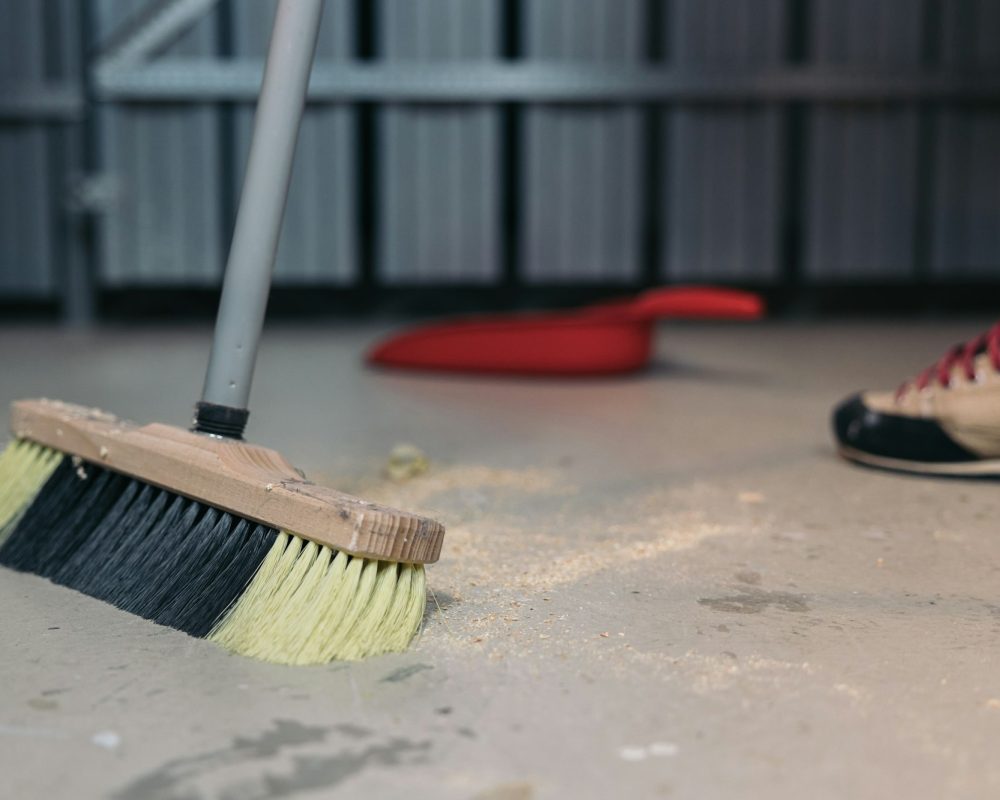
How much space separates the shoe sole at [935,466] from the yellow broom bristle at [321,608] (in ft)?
2.77

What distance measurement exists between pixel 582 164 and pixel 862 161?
901mm

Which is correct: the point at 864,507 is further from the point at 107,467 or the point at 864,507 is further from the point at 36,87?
the point at 36,87

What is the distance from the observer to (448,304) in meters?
3.82

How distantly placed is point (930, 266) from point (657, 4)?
1.21 m

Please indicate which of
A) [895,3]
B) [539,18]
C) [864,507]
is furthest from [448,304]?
[864,507]

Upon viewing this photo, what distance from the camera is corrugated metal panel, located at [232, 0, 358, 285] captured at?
3.59 m

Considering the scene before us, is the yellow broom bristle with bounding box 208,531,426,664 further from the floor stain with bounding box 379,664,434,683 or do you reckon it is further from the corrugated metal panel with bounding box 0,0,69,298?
the corrugated metal panel with bounding box 0,0,69,298

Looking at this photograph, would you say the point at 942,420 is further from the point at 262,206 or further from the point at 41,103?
the point at 41,103

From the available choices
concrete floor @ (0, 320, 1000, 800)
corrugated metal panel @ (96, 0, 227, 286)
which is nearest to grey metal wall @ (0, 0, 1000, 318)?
corrugated metal panel @ (96, 0, 227, 286)

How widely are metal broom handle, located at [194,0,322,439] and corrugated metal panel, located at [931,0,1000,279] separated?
3.11 meters

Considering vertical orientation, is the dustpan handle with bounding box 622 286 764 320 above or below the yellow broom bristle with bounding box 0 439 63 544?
above

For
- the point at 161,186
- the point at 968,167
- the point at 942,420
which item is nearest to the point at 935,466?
the point at 942,420

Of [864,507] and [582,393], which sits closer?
[864,507]

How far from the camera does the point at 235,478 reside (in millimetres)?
939
